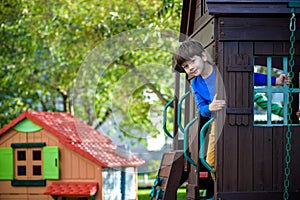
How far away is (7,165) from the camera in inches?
417

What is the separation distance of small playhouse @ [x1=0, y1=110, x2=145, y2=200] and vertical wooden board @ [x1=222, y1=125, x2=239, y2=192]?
4.40 m

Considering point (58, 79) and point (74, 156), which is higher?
point (58, 79)

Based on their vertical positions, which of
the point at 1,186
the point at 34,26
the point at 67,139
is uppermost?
the point at 34,26

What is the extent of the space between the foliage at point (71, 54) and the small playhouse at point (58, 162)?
2.58m

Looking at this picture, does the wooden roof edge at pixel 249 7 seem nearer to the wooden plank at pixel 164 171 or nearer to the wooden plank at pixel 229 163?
the wooden plank at pixel 229 163

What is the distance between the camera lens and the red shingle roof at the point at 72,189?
32.1 feet

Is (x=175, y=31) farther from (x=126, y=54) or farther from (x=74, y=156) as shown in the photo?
(x=74, y=156)

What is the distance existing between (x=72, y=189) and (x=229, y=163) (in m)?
4.75

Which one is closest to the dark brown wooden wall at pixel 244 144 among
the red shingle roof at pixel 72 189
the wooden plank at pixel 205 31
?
the wooden plank at pixel 205 31

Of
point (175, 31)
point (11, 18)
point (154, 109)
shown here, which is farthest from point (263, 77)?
point (11, 18)

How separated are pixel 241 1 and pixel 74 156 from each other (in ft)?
16.9

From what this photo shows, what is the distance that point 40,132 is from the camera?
34.1ft

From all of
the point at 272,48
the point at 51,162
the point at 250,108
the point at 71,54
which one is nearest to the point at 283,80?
the point at 272,48

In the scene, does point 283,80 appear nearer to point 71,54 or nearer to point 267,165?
point 267,165
